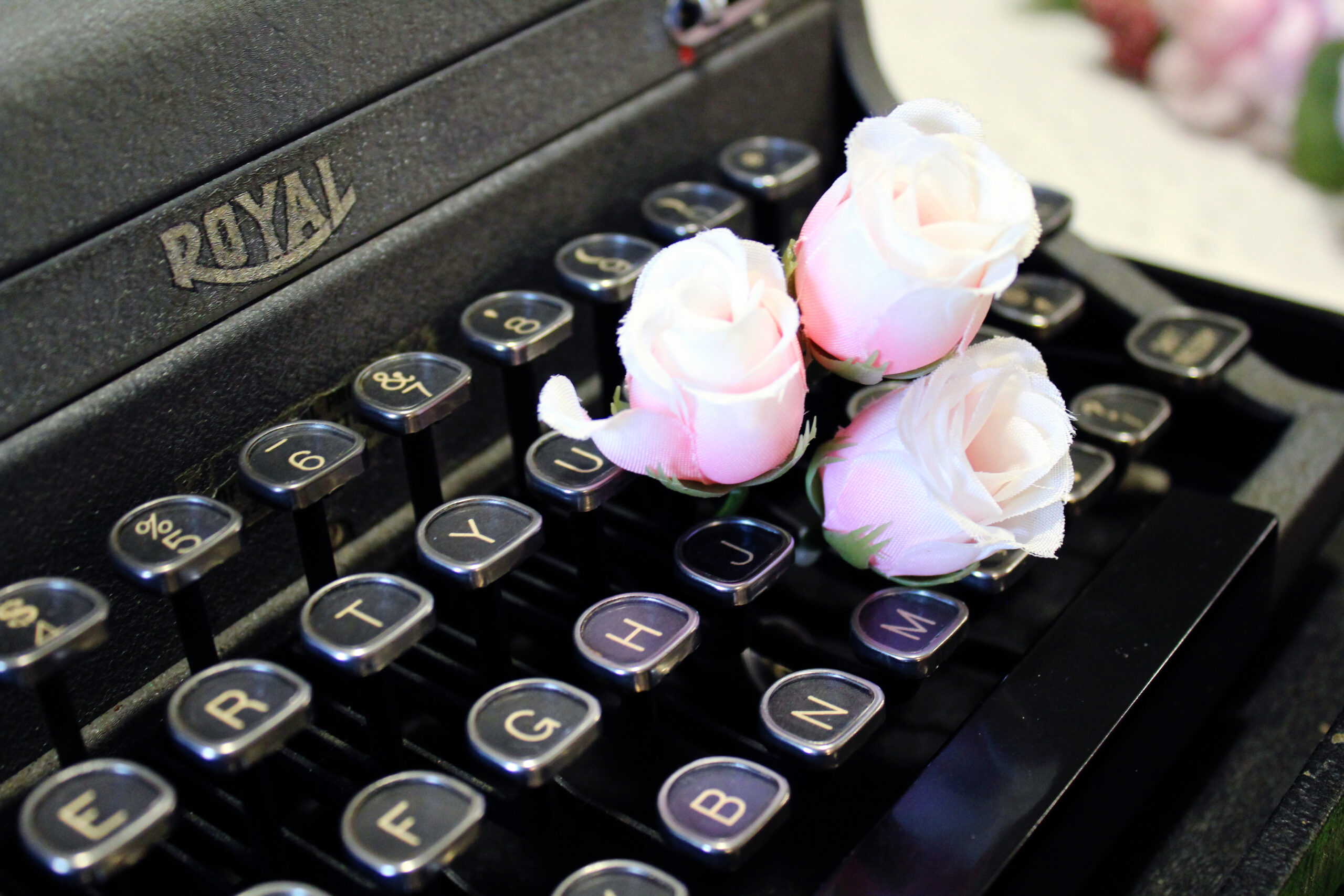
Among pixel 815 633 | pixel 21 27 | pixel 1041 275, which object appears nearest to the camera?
pixel 21 27

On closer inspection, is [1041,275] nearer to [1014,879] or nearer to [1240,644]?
[1240,644]

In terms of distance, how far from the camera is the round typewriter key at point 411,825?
64 centimetres

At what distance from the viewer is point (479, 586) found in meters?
0.77

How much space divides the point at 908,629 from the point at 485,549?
0.86 feet

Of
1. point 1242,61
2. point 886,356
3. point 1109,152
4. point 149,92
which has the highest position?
point 149,92

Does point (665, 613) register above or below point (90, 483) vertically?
below

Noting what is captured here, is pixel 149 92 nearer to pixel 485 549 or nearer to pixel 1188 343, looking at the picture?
pixel 485 549

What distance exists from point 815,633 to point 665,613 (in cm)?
27

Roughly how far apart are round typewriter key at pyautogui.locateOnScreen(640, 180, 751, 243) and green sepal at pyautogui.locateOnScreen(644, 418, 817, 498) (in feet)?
0.96

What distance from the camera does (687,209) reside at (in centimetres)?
105

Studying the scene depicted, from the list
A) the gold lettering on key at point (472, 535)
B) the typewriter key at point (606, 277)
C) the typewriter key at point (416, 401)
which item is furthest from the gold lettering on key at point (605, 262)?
the gold lettering on key at point (472, 535)

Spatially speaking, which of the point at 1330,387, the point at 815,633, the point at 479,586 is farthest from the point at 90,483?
the point at 1330,387

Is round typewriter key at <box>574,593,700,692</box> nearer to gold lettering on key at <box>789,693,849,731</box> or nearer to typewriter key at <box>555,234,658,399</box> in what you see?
gold lettering on key at <box>789,693,849,731</box>

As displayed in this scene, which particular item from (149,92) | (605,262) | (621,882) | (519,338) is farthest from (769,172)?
(621,882)
